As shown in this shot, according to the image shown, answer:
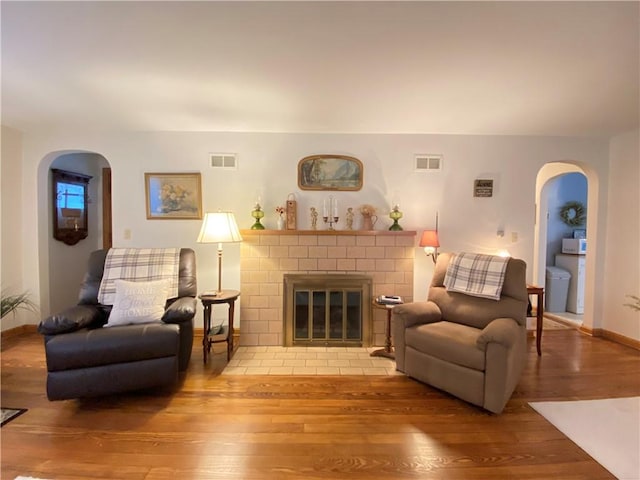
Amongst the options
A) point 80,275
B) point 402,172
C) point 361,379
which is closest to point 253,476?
point 361,379

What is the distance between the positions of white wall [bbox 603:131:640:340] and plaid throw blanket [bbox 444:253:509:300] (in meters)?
1.91

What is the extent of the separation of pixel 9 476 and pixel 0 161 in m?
3.20

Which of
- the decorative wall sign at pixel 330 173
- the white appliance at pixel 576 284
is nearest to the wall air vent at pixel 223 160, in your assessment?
the decorative wall sign at pixel 330 173

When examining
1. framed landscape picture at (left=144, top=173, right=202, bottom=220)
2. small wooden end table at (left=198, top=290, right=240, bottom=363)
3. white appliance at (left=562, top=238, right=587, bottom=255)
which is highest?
framed landscape picture at (left=144, top=173, right=202, bottom=220)

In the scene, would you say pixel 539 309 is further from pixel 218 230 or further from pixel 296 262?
pixel 218 230

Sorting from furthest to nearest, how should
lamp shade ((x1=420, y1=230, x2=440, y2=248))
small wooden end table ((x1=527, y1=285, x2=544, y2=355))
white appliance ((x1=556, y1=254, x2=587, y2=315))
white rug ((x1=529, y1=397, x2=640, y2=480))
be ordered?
white appliance ((x1=556, y1=254, x2=587, y2=315)), lamp shade ((x1=420, y1=230, x2=440, y2=248)), small wooden end table ((x1=527, y1=285, x2=544, y2=355)), white rug ((x1=529, y1=397, x2=640, y2=480))

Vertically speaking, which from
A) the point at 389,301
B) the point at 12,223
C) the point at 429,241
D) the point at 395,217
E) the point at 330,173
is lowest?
the point at 389,301

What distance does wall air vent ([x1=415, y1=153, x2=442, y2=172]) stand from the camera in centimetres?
338

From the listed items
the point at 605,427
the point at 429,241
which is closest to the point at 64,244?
the point at 429,241

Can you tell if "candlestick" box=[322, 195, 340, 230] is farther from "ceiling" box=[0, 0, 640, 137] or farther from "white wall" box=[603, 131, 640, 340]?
"white wall" box=[603, 131, 640, 340]

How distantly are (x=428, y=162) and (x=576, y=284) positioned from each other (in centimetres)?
315

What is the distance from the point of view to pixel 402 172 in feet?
11.1

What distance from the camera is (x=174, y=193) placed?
337 centimetres

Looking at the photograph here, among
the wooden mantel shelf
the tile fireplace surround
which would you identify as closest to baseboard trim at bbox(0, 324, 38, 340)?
the tile fireplace surround
